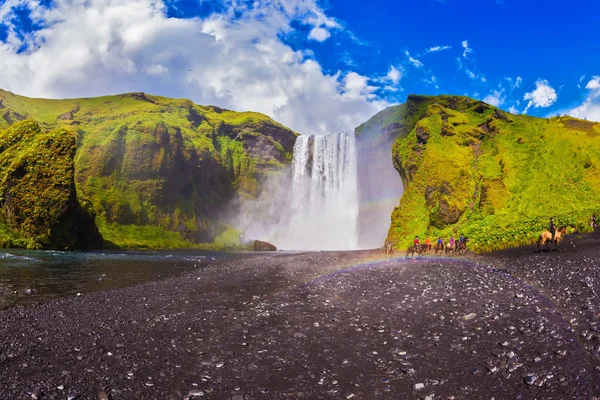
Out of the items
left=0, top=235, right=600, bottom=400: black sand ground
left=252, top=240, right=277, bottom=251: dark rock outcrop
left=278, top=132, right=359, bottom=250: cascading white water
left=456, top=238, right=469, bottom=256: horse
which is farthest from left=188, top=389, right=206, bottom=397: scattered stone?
left=252, top=240, right=277, bottom=251: dark rock outcrop

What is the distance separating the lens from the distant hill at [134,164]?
70.2 meters

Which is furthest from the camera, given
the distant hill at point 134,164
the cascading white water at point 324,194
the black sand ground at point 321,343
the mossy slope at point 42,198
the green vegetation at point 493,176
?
the cascading white water at point 324,194

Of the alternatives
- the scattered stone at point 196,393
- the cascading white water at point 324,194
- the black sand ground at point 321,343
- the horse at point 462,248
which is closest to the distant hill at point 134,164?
the cascading white water at point 324,194

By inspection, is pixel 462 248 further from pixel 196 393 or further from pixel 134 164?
pixel 134 164

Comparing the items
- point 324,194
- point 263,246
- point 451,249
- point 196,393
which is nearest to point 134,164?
point 263,246

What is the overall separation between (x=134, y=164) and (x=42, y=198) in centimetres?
5127

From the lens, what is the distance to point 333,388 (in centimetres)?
809

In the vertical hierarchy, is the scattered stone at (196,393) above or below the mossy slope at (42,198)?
below

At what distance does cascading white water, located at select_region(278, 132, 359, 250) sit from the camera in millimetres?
99500

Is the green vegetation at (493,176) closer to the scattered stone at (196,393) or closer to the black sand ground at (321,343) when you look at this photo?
the black sand ground at (321,343)

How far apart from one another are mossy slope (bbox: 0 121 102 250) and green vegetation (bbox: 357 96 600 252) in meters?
60.5

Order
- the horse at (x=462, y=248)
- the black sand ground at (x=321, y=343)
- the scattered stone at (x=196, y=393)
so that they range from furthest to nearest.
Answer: the horse at (x=462, y=248), the black sand ground at (x=321, y=343), the scattered stone at (x=196, y=393)

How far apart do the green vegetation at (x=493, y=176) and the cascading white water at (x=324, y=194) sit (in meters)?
26.3

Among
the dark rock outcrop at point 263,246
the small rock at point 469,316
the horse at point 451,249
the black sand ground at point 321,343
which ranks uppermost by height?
the horse at point 451,249
